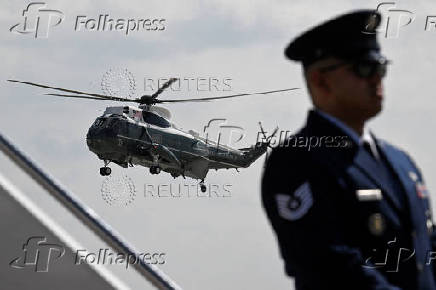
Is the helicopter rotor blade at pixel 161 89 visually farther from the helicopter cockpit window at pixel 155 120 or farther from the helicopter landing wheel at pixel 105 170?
the helicopter landing wheel at pixel 105 170

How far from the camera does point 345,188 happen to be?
60.0 inches

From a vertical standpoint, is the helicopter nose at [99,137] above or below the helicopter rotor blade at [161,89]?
below

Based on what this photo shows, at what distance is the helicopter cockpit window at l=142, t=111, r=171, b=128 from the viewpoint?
21391 millimetres

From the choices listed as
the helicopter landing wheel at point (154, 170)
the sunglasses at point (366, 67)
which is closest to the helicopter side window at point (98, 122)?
the helicopter landing wheel at point (154, 170)

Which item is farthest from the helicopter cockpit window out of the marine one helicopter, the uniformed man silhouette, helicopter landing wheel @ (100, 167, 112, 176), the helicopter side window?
the uniformed man silhouette

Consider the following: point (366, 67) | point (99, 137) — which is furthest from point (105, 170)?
point (366, 67)

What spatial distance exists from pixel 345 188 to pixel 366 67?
28 centimetres

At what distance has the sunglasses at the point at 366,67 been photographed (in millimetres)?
1560

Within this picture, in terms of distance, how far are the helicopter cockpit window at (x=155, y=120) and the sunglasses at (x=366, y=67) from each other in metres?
19.9

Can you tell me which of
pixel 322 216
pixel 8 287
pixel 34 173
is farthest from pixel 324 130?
pixel 8 287

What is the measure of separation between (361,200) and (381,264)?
143 millimetres

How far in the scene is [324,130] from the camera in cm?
160

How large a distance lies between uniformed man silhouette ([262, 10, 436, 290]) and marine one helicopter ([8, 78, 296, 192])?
17013mm

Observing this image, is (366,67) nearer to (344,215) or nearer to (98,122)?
(344,215)
